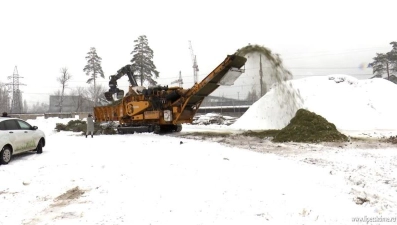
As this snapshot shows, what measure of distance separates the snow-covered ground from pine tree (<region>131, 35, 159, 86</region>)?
139 ft

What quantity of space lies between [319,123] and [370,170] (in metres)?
7.66

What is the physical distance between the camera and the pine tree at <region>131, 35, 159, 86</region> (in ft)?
173

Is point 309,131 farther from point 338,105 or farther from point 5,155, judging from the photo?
point 5,155

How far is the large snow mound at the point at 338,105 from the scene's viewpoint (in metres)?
21.7

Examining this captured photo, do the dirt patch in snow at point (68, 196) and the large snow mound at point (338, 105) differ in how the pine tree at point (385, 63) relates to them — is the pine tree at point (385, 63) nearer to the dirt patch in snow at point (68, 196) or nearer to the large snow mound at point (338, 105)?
the large snow mound at point (338, 105)

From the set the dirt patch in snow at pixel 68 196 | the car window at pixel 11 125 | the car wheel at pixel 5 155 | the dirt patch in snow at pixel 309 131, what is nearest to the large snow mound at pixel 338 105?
the dirt patch in snow at pixel 309 131

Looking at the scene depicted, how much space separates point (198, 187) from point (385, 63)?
55510 millimetres

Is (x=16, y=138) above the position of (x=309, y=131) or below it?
above

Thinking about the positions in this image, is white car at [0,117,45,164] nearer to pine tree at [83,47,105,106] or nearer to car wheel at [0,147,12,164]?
car wheel at [0,147,12,164]

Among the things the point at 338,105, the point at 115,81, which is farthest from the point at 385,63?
the point at 115,81

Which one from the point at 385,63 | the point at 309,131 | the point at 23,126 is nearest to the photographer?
the point at 23,126

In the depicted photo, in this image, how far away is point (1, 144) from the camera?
973 cm

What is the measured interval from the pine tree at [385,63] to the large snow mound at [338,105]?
29.7 m

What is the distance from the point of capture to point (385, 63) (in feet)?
169
